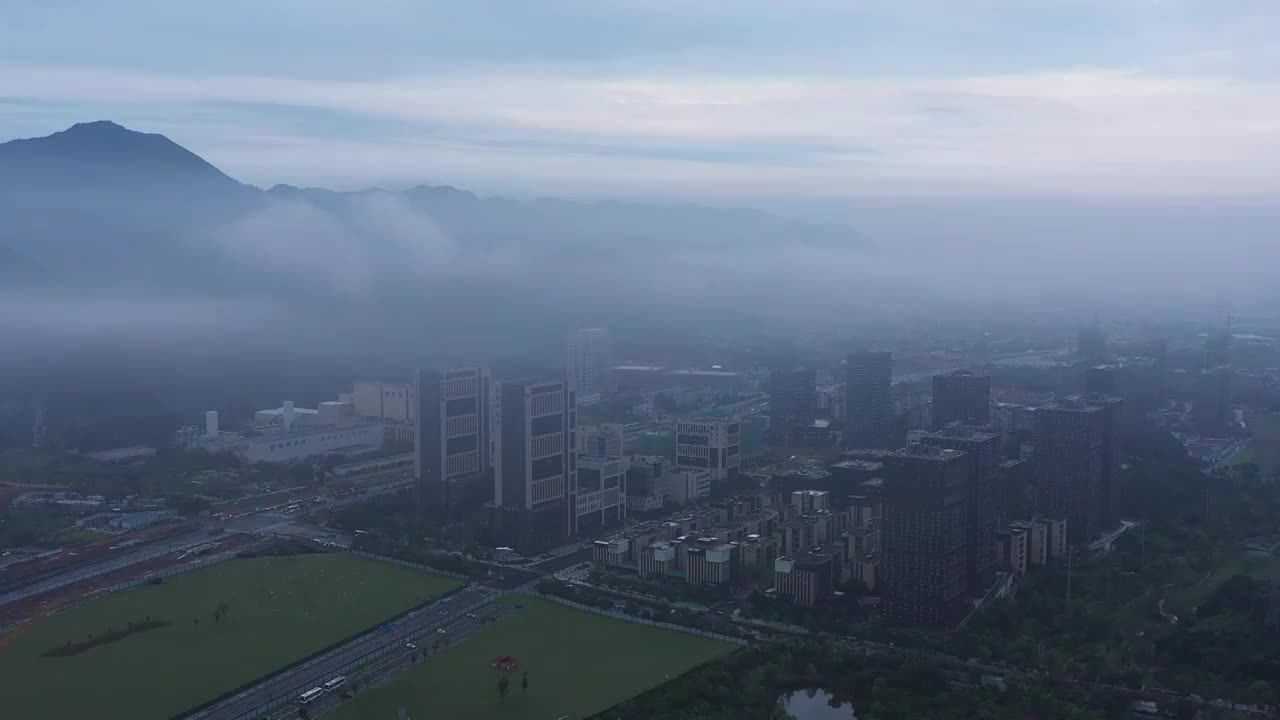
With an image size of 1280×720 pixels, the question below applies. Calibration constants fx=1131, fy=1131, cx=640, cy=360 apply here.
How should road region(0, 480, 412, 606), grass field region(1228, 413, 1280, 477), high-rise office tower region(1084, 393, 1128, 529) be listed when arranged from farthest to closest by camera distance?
grass field region(1228, 413, 1280, 477) < high-rise office tower region(1084, 393, 1128, 529) < road region(0, 480, 412, 606)

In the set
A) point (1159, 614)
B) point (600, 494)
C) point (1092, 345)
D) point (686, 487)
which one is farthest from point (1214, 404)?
point (600, 494)

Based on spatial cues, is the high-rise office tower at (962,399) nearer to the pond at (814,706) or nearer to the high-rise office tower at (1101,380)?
the high-rise office tower at (1101,380)

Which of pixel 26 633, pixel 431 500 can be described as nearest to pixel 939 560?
pixel 431 500

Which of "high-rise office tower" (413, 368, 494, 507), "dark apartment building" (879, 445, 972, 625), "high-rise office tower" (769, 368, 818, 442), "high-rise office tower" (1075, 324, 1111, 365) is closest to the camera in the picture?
"dark apartment building" (879, 445, 972, 625)

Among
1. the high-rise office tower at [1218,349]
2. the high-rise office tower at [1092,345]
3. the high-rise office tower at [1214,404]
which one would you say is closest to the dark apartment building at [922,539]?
the high-rise office tower at [1214,404]

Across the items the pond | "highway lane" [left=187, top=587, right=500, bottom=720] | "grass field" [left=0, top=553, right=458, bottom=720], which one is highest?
"grass field" [left=0, top=553, right=458, bottom=720]

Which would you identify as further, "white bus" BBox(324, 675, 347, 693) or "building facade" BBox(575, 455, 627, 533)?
"building facade" BBox(575, 455, 627, 533)

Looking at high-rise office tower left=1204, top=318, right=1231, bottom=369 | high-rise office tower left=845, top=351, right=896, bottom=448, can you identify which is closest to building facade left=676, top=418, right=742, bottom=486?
high-rise office tower left=845, top=351, right=896, bottom=448

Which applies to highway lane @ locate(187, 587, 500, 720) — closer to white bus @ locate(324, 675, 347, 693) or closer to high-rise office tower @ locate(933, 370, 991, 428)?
white bus @ locate(324, 675, 347, 693)
